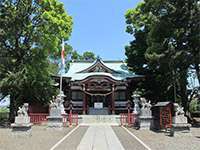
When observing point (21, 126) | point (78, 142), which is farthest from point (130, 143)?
point (21, 126)

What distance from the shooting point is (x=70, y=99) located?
45.5 meters

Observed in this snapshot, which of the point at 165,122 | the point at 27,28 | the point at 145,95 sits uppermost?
the point at 27,28

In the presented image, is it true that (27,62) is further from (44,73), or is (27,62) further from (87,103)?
(87,103)

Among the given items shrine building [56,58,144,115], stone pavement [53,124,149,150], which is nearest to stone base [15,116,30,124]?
stone pavement [53,124,149,150]

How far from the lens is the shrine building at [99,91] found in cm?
4428

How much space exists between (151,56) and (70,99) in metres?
17.0

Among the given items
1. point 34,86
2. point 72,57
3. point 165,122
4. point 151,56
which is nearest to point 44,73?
→ point 34,86

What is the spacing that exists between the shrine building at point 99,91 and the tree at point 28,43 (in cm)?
1082

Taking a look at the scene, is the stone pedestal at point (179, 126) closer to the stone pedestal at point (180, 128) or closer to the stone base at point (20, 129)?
the stone pedestal at point (180, 128)

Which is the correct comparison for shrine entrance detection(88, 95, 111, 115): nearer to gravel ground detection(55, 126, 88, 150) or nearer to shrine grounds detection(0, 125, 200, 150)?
shrine grounds detection(0, 125, 200, 150)

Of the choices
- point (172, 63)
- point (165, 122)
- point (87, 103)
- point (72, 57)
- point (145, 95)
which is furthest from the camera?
point (72, 57)

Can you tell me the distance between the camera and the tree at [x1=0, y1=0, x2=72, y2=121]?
31.5 metres

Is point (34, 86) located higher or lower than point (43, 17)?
lower

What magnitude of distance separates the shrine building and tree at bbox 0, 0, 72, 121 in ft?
35.5
